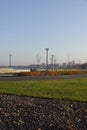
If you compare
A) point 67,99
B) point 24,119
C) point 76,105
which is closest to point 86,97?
point 67,99

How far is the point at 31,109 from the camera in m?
15.2

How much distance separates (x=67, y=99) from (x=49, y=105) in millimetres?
2381

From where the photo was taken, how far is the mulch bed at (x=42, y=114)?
11609 millimetres

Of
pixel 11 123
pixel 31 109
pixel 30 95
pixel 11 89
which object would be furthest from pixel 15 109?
pixel 11 89

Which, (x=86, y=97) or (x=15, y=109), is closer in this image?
(x=15, y=109)

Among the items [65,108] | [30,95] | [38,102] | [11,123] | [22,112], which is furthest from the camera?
[30,95]

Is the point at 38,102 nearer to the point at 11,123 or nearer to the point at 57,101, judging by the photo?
the point at 57,101

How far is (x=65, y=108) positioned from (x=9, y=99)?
458 cm

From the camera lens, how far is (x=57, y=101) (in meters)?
17.9

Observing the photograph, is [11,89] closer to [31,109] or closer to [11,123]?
[31,109]

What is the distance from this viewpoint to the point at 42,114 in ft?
45.5

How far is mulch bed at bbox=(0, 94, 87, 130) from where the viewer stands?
1161cm

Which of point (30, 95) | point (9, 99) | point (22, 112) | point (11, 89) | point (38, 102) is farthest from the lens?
point (11, 89)

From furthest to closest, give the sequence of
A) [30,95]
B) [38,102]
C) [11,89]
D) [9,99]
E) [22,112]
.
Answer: [11,89] → [30,95] → [9,99] → [38,102] → [22,112]
